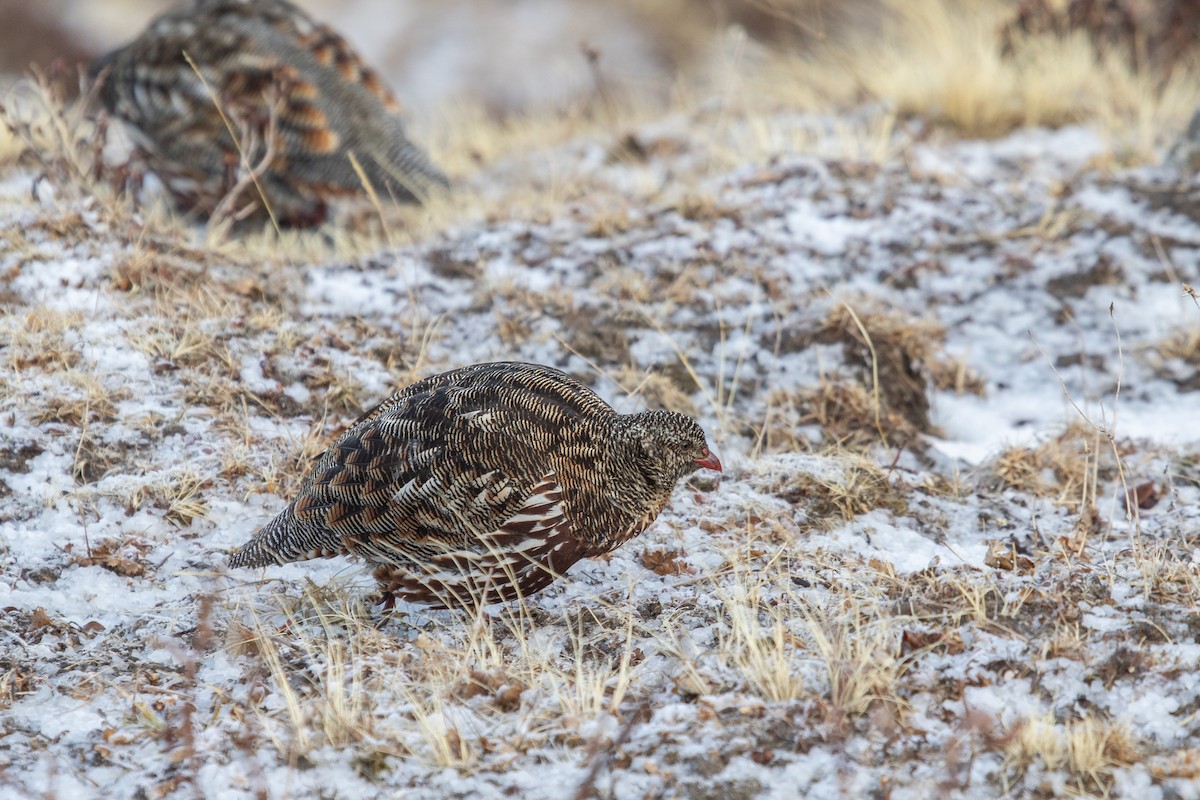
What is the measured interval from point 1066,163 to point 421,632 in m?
5.65

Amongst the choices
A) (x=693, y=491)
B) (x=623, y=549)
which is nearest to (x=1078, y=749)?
(x=623, y=549)

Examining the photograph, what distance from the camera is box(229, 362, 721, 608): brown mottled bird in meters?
3.56

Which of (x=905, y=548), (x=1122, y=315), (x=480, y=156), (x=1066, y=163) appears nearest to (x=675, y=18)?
(x=480, y=156)

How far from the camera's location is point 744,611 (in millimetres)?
3477

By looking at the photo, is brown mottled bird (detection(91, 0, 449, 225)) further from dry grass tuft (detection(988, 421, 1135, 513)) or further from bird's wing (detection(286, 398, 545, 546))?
dry grass tuft (detection(988, 421, 1135, 513))

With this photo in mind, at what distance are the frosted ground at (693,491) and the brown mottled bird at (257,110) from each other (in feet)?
2.26

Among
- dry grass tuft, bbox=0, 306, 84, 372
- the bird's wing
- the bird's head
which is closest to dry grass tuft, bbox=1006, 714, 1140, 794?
the bird's head

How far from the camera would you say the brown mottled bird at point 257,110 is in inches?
264

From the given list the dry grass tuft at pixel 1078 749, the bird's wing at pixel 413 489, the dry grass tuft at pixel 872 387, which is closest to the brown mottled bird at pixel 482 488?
the bird's wing at pixel 413 489

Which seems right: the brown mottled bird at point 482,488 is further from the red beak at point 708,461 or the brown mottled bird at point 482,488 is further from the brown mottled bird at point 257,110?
the brown mottled bird at point 257,110

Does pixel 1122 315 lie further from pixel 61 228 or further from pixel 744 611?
pixel 61 228

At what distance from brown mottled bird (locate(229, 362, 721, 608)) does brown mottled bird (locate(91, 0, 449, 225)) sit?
3316 mm

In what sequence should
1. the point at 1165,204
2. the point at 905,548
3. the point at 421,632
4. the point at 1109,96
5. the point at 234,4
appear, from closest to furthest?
the point at 421,632 < the point at 905,548 < the point at 1165,204 < the point at 234,4 < the point at 1109,96

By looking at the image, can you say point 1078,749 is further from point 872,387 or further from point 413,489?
point 872,387
